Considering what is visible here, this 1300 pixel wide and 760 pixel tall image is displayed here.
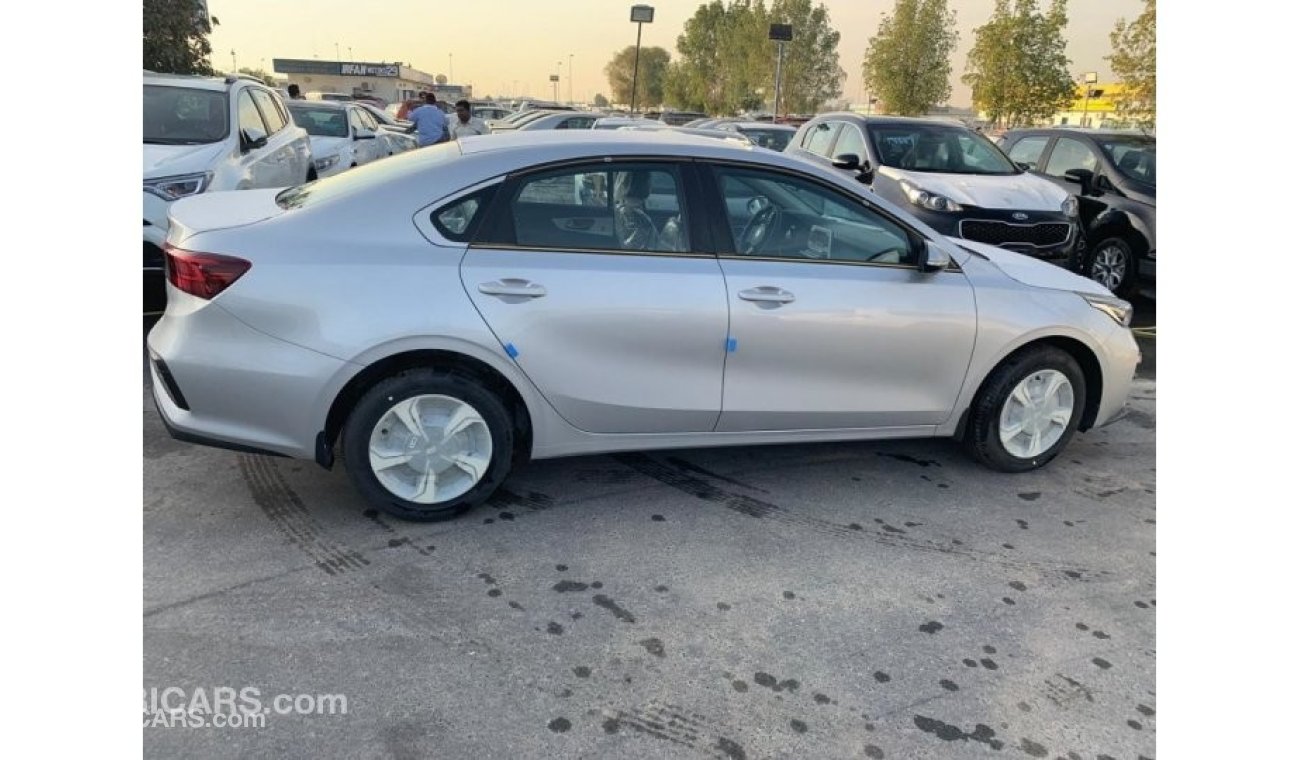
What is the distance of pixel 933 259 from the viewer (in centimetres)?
383

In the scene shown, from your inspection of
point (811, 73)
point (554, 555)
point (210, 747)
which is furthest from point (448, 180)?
point (811, 73)

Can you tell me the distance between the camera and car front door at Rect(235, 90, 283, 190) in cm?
721

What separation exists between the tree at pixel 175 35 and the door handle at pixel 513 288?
68.6 ft

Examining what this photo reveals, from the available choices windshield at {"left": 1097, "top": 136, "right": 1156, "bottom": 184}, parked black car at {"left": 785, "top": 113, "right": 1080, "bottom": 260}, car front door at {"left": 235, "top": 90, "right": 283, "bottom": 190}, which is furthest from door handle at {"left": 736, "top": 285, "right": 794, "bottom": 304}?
windshield at {"left": 1097, "top": 136, "right": 1156, "bottom": 184}

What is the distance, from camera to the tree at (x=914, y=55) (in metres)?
28.8

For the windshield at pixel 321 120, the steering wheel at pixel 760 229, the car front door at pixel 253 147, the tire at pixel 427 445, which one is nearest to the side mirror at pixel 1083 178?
the steering wheel at pixel 760 229

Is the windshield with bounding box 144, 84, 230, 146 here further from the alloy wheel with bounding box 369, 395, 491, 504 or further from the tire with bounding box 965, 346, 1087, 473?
the tire with bounding box 965, 346, 1087, 473

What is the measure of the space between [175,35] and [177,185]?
1908 cm

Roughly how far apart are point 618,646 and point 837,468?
1.95 meters

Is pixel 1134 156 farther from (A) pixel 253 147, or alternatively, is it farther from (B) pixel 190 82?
(B) pixel 190 82

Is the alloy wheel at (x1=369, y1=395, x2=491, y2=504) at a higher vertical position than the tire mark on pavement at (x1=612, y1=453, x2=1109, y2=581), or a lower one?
higher

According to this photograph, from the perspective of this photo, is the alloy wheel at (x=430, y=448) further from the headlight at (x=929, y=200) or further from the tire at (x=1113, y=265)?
the tire at (x=1113, y=265)

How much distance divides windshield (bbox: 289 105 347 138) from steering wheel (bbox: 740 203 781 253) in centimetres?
1108

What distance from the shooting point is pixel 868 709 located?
8.54ft
